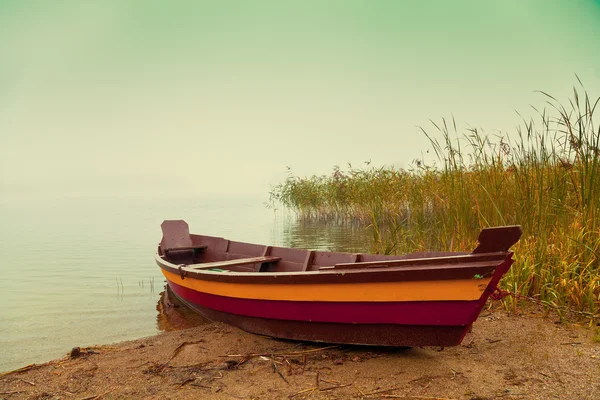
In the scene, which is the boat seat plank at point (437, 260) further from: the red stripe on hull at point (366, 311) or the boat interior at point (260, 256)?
the red stripe on hull at point (366, 311)

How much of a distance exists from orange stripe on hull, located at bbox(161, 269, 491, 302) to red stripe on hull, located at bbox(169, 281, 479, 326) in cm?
5

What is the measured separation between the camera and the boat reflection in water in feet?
20.2

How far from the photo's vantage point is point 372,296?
3576 millimetres

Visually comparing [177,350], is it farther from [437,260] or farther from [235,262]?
[437,260]

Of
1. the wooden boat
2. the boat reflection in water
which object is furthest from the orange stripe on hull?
the boat reflection in water

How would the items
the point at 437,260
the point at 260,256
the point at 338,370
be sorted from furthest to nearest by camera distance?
the point at 260,256, the point at 338,370, the point at 437,260

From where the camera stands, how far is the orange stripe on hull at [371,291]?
3.16 m

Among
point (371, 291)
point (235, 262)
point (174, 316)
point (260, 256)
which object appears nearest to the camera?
point (371, 291)

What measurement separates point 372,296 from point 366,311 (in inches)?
7.7

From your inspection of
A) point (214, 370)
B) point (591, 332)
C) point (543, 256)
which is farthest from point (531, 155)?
point (214, 370)

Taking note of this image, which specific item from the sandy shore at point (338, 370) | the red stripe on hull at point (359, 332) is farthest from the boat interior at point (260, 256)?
the sandy shore at point (338, 370)

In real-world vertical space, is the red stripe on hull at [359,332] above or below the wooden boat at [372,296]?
below

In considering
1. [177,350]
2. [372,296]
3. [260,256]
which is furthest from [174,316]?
[372,296]

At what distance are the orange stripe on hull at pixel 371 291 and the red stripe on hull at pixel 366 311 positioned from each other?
51mm
